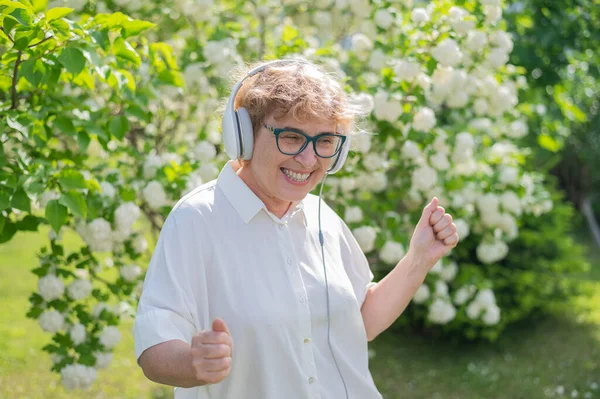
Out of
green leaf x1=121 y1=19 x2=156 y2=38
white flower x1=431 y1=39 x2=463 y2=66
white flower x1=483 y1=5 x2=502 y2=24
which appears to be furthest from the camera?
white flower x1=483 y1=5 x2=502 y2=24

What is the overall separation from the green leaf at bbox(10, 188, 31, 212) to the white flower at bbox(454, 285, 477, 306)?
3.31m

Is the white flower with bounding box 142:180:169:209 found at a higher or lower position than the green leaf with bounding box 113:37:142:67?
lower

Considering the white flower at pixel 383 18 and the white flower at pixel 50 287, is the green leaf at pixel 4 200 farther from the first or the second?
the white flower at pixel 383 18

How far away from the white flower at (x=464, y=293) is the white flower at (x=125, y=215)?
267 centimetres

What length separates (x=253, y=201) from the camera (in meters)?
1.98

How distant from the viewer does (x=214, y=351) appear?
58.6 inches

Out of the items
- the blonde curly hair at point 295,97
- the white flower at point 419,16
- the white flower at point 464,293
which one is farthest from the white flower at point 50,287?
the white flower at point 464,293

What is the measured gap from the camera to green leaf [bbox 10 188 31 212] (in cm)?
275

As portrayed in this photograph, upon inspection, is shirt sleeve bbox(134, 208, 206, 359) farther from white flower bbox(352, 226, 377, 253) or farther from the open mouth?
white flower bbox(352, 226, 377, 253)

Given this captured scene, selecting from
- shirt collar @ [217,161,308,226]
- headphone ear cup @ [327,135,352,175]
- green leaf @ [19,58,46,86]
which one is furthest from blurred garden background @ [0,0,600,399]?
shirt collar @ [217,161,308,226]

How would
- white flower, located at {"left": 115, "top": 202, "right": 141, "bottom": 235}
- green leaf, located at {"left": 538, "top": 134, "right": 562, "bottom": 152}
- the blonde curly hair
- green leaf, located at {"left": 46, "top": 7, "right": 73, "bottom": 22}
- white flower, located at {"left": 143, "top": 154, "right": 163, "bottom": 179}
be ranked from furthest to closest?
green leaf, located at {"left": 538, "top": 134, "right": 562, "bottom": 152}
white flower, located at {"left": 143, "top": 154, "right": 163, "bottom": 179}
white flower, located at {"left": 115, "top": 202, "right": 141, "bottom": 235}
green leaf, located at {"left": 46, "top": 7, "right": 73, "bottom": 22}
the blonde curly hair

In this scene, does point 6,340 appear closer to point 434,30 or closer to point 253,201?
point 434,30

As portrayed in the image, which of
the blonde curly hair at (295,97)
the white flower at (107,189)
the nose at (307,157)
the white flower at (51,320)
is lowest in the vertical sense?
the white flower at (51,320)

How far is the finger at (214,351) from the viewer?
1485mm
